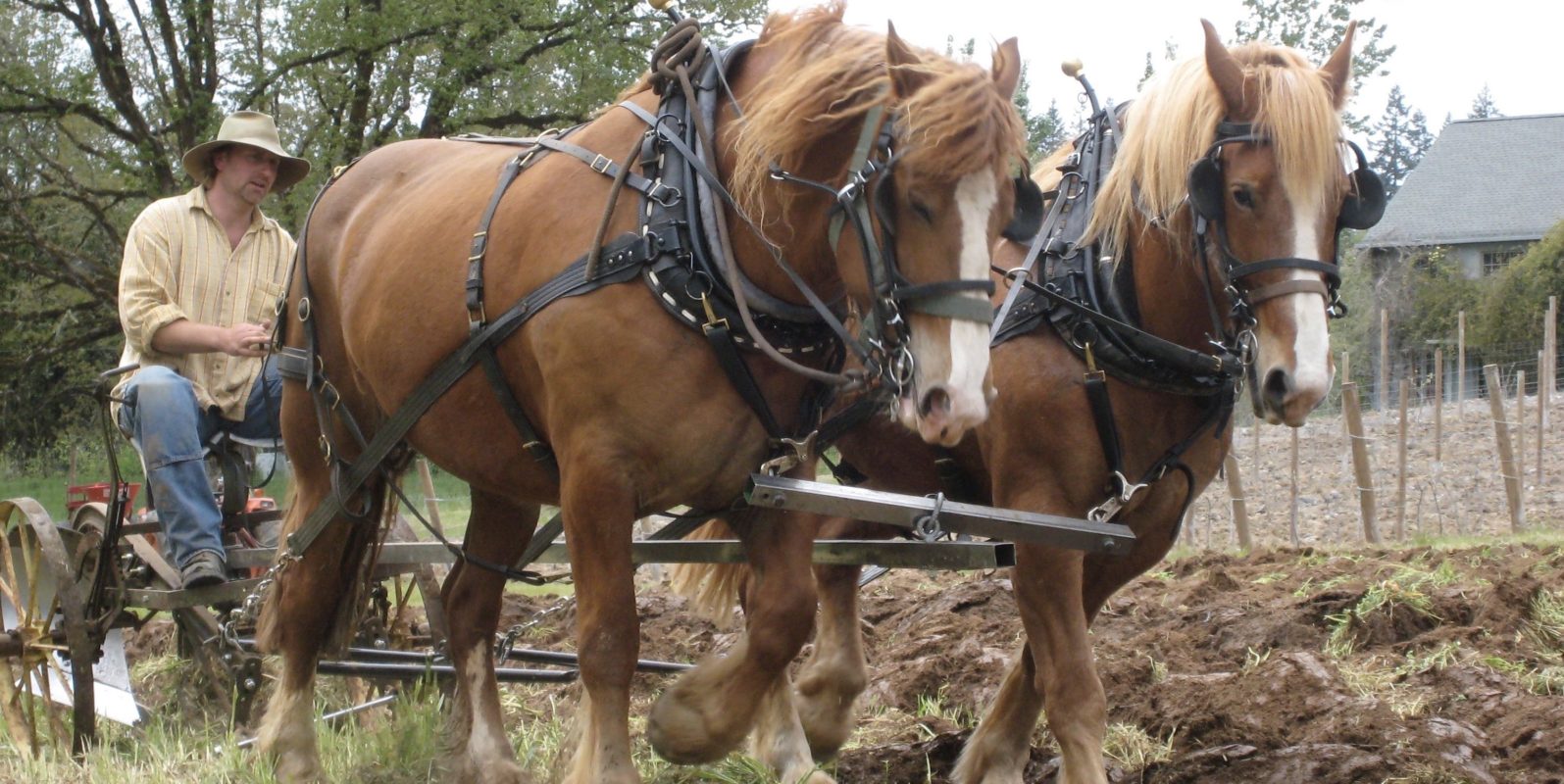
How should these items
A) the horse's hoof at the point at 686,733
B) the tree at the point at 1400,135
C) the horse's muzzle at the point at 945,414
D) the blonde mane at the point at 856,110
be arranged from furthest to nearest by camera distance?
the tree at the point at 1400,135
the horse's hoof at the point at 686,733
the blonde mane at the point at 856,110
the horse's muzzle at the point at 945,414

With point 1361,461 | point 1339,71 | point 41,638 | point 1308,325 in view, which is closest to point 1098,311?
point 1308,325

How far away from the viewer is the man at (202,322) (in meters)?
4.70

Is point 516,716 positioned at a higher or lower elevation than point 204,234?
lower

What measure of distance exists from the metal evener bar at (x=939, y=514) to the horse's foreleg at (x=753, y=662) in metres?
0.23

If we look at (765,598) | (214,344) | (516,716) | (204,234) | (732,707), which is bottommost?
(516,716)

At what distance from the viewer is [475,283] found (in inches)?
134

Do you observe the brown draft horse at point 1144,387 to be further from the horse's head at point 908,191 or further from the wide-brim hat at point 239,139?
the wide-brim hat at point 239,139

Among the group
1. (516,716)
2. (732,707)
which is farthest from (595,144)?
(516,716)

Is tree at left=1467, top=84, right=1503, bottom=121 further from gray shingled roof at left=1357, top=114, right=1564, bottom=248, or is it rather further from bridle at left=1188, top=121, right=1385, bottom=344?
bridle at left=1188, top=121, right=1385, bottom=344

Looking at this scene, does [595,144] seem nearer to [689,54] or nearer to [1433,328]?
[689,54]

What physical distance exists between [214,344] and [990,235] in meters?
2.93

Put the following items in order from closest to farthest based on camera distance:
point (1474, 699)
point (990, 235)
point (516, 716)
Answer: point (990, 235) → point (1474, 699) → point (516, 716)

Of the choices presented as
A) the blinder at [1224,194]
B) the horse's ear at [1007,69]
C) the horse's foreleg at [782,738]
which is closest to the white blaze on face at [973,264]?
the horse's ear at [1007,69]

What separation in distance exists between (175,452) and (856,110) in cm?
293
